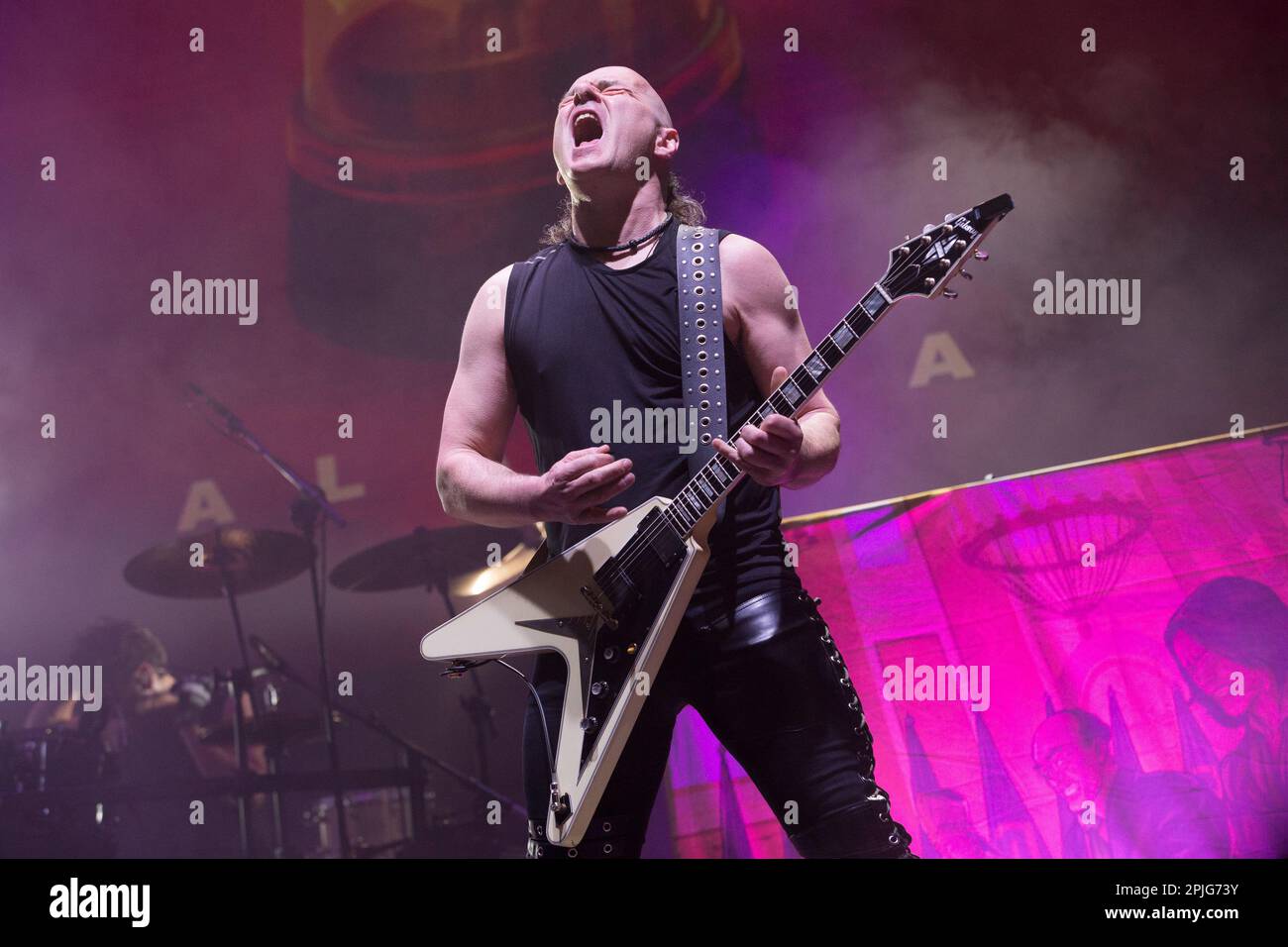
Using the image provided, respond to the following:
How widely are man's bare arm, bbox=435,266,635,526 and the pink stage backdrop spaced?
0.97 meters

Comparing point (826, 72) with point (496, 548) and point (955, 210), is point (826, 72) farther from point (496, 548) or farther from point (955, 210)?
point (496, 548)

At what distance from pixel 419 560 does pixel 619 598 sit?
0.95 metres

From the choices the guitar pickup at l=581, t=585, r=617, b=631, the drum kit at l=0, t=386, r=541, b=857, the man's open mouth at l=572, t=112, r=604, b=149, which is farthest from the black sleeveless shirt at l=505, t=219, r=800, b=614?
the drum kit at l=0, t=386, r=541, b=857

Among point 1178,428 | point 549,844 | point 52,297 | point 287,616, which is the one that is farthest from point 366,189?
point 1178,428

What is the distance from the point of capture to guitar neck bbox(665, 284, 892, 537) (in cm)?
208

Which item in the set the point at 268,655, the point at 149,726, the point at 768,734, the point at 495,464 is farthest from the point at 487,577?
the point at 768,734

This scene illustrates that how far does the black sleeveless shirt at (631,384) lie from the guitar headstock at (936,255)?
36 cm

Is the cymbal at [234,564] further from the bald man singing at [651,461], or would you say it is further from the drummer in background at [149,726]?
the bald man singing at [651,461]

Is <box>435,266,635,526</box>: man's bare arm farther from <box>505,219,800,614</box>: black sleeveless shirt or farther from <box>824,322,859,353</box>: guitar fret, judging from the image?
<box>824,322,859,353</box>: guitar fret

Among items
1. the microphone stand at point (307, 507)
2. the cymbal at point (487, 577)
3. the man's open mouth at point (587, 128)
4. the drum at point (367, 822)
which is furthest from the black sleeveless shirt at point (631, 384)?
the drum at point (367, 822)

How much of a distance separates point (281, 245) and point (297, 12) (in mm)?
656

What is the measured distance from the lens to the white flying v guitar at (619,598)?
80.4 inches

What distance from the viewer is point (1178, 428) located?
9.40 ft

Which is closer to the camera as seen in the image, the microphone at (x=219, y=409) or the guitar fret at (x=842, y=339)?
the guitar fret at (x=842, y=339)
